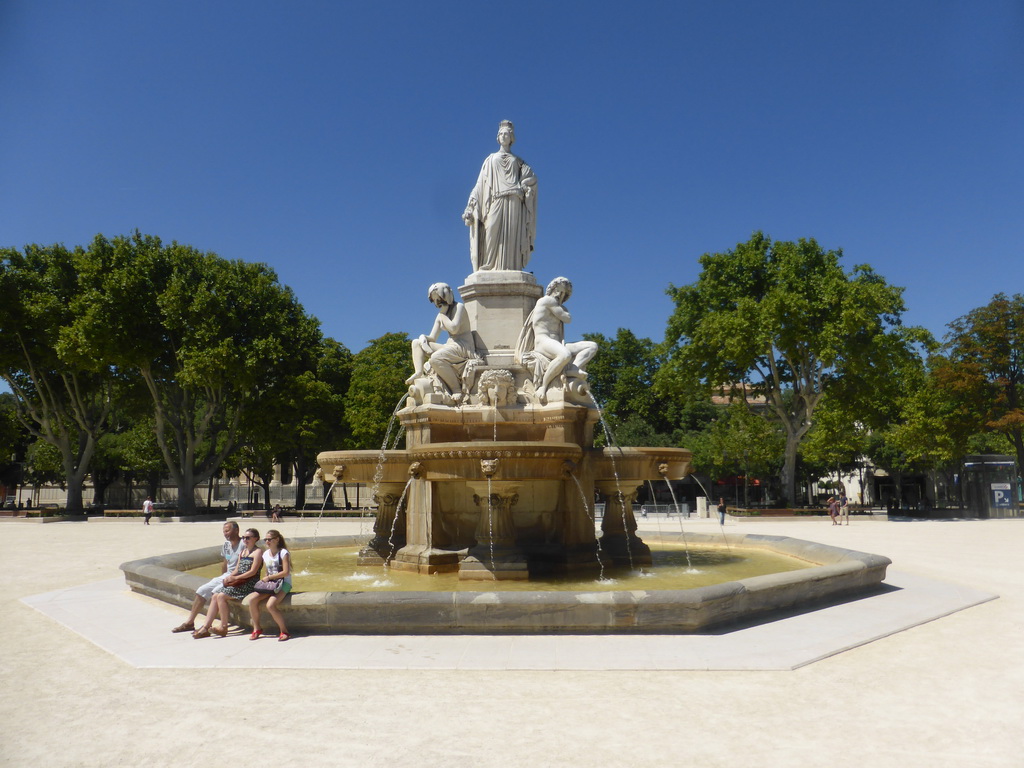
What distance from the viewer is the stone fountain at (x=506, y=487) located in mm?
7840

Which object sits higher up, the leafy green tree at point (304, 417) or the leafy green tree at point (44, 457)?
the leafy green tree at point (304, 417)

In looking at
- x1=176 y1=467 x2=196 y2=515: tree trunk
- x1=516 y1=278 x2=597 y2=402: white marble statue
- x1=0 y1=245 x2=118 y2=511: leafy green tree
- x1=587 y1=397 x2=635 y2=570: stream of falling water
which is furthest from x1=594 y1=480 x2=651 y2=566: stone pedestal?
x1=176 y1=467 x2=196 y2=515: tree trunk

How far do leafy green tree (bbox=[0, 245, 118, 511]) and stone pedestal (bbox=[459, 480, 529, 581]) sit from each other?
104 ft

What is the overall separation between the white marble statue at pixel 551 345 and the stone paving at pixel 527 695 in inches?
→ 199

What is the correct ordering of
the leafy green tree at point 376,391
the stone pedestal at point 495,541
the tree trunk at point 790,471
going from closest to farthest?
1. the stone pedestal at point 495,541
2. the tree trunk at point 790,471
3. the leafy green tree at point 376,391

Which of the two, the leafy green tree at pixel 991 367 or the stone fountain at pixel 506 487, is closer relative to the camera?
the stone fountain at pixel 506 487

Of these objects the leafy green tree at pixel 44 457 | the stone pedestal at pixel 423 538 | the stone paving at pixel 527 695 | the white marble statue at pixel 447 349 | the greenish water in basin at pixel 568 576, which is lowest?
the stone paving at pixel 527 695

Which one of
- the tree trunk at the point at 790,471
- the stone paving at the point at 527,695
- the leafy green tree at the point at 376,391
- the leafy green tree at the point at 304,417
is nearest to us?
the stone paving at the point at 527,695

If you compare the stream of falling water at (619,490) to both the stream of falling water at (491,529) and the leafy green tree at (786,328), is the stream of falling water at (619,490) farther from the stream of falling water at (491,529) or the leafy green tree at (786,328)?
the leafy green tree at (786,328)

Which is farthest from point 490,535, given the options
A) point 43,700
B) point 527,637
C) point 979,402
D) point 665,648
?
point 979,402

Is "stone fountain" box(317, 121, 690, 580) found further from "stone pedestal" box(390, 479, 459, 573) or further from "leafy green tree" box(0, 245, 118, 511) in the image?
"leafy green tree" box(0, 245, 118, 511)

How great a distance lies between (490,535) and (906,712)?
5.94m

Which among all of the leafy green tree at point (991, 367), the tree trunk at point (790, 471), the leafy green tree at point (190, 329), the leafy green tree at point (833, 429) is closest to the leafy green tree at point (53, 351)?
the leafy green tree at point (190, 329)

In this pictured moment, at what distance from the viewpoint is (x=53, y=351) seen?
3956 centimetres
